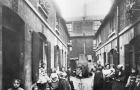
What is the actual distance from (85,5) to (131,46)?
112 ft

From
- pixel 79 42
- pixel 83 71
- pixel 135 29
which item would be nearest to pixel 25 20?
pixel 135 29

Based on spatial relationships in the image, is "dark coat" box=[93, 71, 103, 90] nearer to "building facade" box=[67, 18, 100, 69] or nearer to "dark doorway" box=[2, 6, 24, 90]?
"dark doorway" box=[2, 6, 24, 90]

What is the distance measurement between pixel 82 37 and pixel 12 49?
29822 millimetres

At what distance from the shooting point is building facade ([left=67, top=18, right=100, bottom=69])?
3503 cm

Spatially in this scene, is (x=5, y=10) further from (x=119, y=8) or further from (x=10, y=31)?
(x=119, y=8)

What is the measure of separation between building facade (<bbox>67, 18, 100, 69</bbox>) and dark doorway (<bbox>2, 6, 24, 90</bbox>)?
27863mm

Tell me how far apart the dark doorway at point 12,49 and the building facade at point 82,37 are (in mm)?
27863

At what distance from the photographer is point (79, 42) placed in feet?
116

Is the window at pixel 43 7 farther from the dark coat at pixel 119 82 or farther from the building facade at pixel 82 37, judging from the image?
the building facade at pixel 82 37

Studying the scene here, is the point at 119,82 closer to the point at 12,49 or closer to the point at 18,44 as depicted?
the point at 18,44

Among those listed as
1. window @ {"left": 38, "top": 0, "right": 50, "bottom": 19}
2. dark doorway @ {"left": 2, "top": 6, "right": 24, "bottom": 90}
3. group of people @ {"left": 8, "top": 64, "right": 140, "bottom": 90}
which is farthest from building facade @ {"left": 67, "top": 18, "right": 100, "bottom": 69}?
dark doorway @ {"left": 2, "top": 6, "right": 24, "bottom": 90}

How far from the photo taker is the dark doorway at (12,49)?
5.60 meters

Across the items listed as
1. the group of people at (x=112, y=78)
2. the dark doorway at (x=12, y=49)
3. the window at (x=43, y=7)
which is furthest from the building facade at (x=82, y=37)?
the dark doorway at (x=12, y=49)

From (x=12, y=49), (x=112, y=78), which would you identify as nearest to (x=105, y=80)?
(x=112, y=78)
